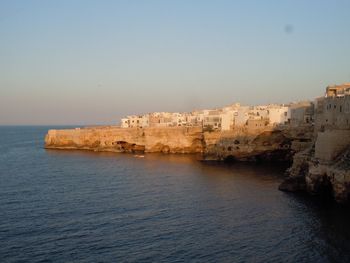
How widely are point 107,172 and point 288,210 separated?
26513mm

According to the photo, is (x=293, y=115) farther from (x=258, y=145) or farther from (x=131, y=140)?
(x=131, y=140)

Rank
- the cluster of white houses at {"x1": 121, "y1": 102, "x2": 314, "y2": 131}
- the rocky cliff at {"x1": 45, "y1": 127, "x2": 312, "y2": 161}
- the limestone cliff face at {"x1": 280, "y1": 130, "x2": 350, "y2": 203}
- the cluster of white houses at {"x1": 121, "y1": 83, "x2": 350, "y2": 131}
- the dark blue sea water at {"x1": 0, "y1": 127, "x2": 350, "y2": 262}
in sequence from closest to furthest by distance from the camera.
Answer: the dark blue sea water at {"x1": 0, "y1": 127, "x2": 350, "y2": 262}
the limestone cliff face at {"x1": 280, "y1": 130, "x2": 350, "y2": 203}
the cluster of white houses at {"x1": 121, "y1": 83, "x2": 350, "y2": 131}
the rocky cliff at {"x1": 45, "y1": 127, "x2": 312, "y2": 161}
the cluster of white houses at {"x1": 121, "y1": 102, "x2": 314, "y2": 131}

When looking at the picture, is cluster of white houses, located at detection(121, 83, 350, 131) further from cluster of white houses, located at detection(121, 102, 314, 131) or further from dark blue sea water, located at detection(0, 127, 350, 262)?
dark blue sea water, located at detection(0, 127, 350, 262)

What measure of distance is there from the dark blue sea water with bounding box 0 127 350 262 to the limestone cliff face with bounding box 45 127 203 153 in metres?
25.9

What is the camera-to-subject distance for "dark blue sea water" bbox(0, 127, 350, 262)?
73.9 feet

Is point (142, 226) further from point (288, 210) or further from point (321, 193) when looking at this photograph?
point (321, 193)

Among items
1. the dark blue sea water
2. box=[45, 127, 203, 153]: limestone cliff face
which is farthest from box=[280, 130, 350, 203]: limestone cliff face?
box=[45, 127, 203, 153]: limestone cliff face

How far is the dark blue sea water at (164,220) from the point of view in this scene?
2253 cm

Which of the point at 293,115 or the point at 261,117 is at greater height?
the point at 293,115

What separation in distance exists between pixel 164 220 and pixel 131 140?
50.8 m

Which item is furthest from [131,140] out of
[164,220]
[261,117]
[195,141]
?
[164,220]

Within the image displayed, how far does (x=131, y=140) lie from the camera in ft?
259

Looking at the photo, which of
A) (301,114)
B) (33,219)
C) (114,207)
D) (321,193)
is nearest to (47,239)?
(33,219)

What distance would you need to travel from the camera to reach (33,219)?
1137 inches
